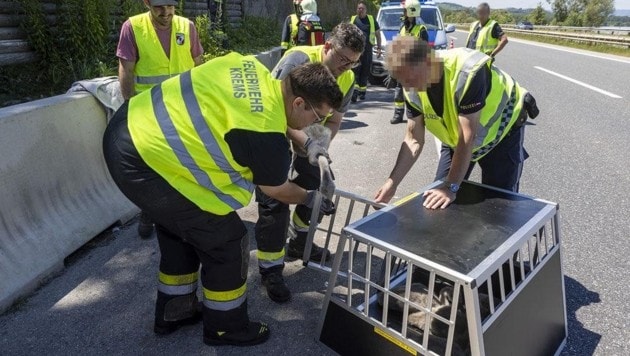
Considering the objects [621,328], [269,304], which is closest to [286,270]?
[269,304]

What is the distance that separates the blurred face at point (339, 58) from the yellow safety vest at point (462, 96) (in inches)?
17.3

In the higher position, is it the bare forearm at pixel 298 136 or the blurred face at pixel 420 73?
the blurred face at pixel 420 73

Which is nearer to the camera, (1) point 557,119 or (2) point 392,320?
(2) point 392,320

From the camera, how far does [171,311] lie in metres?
2.43

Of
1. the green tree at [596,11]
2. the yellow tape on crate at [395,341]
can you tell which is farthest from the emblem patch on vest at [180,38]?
the green tree at [596,11]

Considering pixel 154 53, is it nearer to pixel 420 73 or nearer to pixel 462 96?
pixel 420 73

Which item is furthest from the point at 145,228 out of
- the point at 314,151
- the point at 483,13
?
the point at 483,13

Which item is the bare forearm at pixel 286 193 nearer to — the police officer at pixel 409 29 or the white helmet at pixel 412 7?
the police officer at pixel 409 29

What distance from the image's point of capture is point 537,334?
214 cm

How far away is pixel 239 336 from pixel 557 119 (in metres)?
6.94

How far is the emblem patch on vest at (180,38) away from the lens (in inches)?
141

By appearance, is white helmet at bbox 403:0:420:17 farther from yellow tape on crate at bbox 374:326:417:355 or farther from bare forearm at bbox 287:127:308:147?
yellow tape on crate at bbox 374:326:417:355

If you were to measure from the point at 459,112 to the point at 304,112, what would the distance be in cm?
91

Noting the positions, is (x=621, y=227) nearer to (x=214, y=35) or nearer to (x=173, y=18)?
(x=173, y=18)
